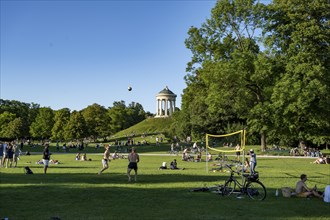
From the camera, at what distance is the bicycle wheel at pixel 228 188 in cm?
1583

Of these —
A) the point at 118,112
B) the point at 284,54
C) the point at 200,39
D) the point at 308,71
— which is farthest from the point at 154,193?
the point at 118,112

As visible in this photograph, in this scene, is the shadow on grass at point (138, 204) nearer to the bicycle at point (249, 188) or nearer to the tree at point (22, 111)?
the bicycle at point (249, 188)

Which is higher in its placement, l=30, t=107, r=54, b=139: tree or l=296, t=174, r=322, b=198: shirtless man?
l=30, t=107, r=54, b=139: tree

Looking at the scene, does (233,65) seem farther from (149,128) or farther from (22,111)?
(22,111)

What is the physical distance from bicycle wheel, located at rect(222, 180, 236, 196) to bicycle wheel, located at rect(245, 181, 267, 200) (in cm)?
61

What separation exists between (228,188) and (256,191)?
1.16 meters

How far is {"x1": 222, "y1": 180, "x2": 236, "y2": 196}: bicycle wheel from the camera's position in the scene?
15831mm

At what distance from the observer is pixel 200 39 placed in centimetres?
4700

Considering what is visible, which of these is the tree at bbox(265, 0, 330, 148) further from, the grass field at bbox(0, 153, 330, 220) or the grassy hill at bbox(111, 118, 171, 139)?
the grassy hill at bbox(111, 118, 171, 139)

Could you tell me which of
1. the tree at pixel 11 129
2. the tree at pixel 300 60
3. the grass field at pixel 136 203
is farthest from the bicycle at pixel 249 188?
the tree at pixel 11 129

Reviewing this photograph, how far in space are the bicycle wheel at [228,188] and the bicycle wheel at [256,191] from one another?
2.02 feet

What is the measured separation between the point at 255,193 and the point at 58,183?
9250 mm

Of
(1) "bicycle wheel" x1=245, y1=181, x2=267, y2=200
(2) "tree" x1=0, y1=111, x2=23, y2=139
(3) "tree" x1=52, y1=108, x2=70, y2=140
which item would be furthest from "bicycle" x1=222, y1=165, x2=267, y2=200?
(2) "tree" x1=0, y1=111, x2=23, y2=139

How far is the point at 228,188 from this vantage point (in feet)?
52.3
